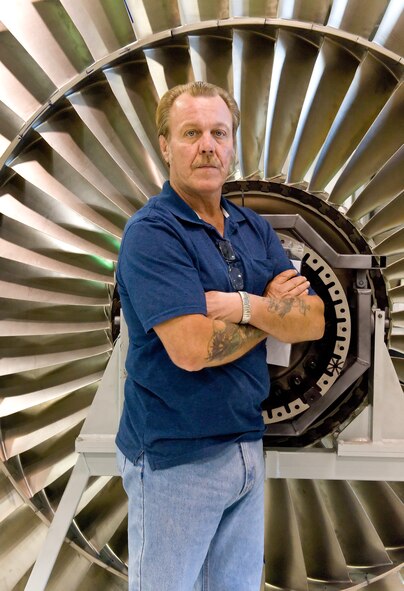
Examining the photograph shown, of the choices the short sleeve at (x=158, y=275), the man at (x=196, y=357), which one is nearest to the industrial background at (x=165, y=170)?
the man at (x=196, y=357)

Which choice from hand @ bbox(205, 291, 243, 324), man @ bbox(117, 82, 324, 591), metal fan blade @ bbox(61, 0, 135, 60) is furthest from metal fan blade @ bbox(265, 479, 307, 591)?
metal fan blade @ bbox(61, 0, 135, 60)

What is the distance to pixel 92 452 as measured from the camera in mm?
1434

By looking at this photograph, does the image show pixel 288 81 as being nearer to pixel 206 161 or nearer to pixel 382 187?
pixel 382 187

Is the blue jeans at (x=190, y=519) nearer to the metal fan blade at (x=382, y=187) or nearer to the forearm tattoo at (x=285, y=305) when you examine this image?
the forearm tattoo at (x=285, y=305)

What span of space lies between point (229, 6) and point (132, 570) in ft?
4.46

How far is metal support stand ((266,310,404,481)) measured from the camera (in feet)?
4.61

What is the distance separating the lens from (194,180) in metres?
1.18

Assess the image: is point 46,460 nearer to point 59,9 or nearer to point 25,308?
point 25,308

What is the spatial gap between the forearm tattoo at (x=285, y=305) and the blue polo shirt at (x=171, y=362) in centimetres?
7

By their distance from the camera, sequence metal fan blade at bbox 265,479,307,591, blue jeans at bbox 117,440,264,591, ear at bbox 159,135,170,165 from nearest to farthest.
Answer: blue jeans at bbox 117,440,264,591 → ear at bbox 159,135,170,165 → metal fan blade at bbox 265,479,307,591

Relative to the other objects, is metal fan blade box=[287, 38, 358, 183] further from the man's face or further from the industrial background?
the man's face

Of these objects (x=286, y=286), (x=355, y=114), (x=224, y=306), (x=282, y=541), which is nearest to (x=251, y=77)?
(x=355, y=114)

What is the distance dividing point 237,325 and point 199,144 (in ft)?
1.23

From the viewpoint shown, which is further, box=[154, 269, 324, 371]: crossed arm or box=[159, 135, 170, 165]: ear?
box=[159, 135, 170, 165]: ear
